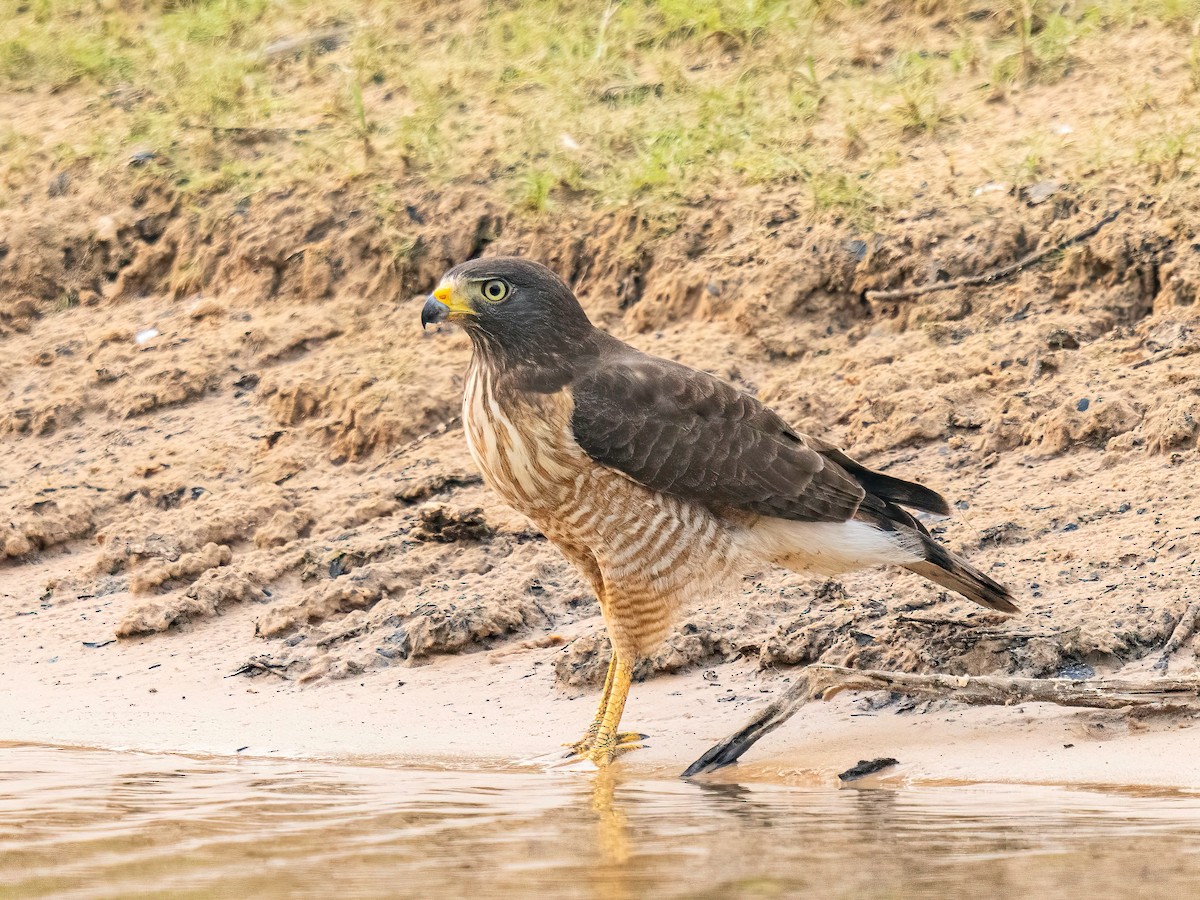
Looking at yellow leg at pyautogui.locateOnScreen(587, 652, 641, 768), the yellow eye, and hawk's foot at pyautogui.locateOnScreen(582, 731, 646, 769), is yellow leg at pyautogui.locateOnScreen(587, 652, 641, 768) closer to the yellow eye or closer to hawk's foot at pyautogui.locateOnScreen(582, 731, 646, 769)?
hawk's foot at pyautogui.locateOnScreen(582, 731, 646, 769)

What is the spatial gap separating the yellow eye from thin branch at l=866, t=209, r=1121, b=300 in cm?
212

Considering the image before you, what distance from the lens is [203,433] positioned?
738cm

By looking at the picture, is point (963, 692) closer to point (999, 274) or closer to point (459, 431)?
point (999, 274)

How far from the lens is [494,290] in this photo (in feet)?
17.3

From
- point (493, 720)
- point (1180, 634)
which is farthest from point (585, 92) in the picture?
point (1180, 634)

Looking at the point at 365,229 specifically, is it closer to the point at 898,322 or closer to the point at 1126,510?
the point at 898,322

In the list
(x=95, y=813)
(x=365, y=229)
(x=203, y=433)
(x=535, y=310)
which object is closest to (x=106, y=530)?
(x=203, y=433)

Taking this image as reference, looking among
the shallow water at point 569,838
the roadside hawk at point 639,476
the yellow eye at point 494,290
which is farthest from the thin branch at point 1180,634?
the yellow eye at point 494,290

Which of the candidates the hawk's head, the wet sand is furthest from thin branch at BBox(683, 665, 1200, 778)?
the hawk's head

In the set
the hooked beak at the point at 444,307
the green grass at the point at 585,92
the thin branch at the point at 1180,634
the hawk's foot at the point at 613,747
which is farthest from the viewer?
the green grass at the point at 585,92

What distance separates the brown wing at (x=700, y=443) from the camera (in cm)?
503

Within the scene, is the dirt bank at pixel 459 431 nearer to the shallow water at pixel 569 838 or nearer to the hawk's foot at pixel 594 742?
the hawk's foot at pixel 594 742

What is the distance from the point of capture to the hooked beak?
16.9ft

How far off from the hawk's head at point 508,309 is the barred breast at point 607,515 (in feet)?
0.60
